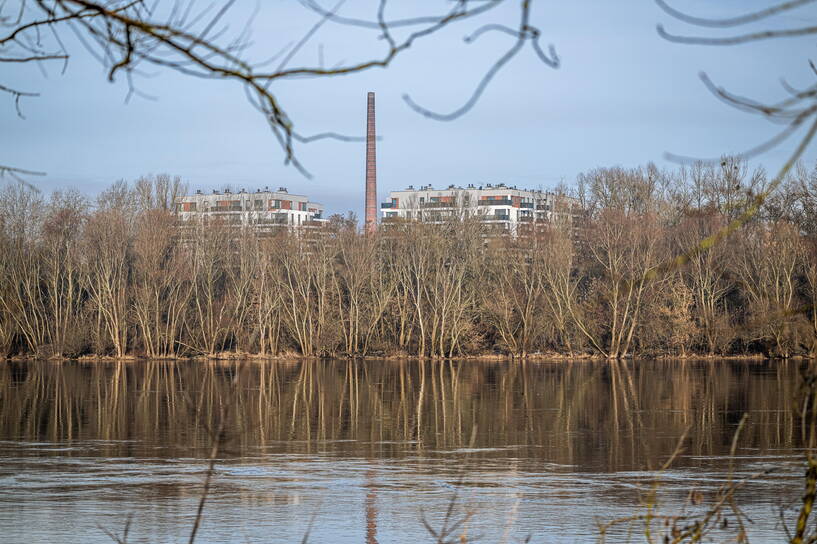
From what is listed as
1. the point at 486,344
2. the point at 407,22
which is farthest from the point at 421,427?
the point at 486,344

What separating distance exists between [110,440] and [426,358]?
43688 millimetres

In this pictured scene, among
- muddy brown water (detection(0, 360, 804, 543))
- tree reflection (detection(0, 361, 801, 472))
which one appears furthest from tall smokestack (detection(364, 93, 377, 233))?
muddy brown water (detection(0, 360, 804, 543))

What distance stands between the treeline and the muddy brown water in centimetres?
2097

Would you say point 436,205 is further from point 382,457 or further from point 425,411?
point 382,457

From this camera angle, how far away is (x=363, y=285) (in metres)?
69.8

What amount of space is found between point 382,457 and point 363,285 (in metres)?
47.5

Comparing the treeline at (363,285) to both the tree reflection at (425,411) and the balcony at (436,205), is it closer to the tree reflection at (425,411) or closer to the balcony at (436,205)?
the balcony at (436,205)

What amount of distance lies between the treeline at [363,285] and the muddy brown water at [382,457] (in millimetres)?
20970

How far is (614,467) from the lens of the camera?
827 inches

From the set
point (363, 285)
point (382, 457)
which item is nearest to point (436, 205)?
point (363, 285)

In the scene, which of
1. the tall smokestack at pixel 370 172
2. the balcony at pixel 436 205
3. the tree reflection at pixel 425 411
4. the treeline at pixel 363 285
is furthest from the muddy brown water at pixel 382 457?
the tall smokestack at pixel 370 172

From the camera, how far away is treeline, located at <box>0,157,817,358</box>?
65500 millimetres

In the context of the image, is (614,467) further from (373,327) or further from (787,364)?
(373,327)

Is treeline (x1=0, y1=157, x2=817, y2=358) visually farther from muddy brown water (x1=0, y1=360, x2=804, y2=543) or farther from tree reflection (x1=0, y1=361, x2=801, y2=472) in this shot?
muddy brown water (x1=0, y1=360, x2=804, y2=543)
